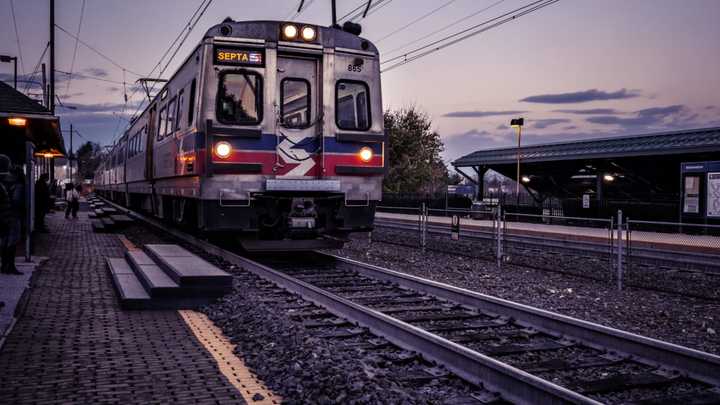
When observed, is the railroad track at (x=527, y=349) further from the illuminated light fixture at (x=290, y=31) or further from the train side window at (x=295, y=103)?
the illuminated light fixture at (x=290, y=31)

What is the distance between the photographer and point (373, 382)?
4.67 m

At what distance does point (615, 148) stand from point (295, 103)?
71.2ft

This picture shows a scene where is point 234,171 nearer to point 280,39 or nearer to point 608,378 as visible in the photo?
point 280,39

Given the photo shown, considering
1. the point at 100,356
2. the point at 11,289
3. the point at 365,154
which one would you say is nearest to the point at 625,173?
the point at 365,154

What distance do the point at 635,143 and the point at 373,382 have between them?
2676cm

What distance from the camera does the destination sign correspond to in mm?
10625

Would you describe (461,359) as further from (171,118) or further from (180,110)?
(171,118)

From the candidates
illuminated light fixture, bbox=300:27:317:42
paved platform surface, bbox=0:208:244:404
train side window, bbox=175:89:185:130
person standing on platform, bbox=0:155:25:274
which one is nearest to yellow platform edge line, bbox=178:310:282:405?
paved platform surface, bbox=0:208:244:404

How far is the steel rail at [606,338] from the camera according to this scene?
4934 millimetres

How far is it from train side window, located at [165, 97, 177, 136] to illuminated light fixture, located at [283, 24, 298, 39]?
3.36 meters

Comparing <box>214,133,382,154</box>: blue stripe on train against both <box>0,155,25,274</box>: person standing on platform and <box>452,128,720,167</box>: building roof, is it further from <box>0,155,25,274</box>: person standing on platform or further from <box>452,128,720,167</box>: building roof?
<box>452,128,720,167</box>: building roof

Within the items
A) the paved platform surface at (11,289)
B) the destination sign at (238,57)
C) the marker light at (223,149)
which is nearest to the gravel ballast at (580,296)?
the marker light at (223,149)

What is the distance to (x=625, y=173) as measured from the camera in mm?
30594

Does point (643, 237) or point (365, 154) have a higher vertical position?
point (365, 154)
